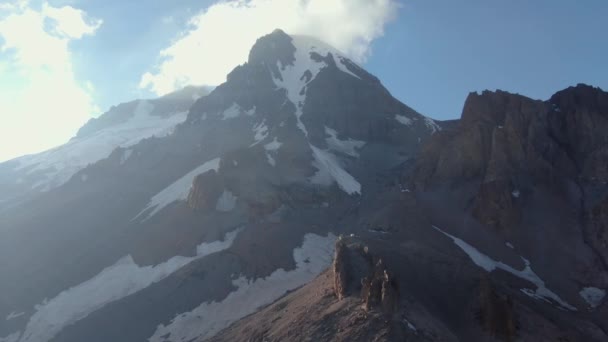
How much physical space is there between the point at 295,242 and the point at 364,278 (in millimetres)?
49288

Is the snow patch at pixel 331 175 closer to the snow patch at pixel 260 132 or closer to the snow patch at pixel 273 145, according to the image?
the snow patch at pixel 273 145

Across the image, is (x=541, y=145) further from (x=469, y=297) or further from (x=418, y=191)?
(x=469, y=297)

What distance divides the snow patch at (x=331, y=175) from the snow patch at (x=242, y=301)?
32954 mm

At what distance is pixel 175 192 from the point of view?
486 feet

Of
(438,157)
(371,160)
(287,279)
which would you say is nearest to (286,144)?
(371,160)

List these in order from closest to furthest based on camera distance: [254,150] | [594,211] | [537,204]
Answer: [594,211]
[537,204]
[254,150]

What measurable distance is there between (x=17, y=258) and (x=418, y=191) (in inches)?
3039

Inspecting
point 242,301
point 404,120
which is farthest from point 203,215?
point 404,120

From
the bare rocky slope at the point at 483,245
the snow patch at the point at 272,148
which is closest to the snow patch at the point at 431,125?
the bare rocky slope at the point at 483,245

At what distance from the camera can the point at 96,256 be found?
5069 inches

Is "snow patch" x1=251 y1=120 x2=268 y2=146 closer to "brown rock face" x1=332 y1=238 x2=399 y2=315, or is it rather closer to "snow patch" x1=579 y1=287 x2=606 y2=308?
"brown rock face" x1=332 y1=238 x2=399 y2=315

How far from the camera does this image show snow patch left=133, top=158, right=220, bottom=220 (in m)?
142

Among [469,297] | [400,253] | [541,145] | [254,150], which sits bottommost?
[469,297]

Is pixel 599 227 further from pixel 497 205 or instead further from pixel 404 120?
pixel 404 120
